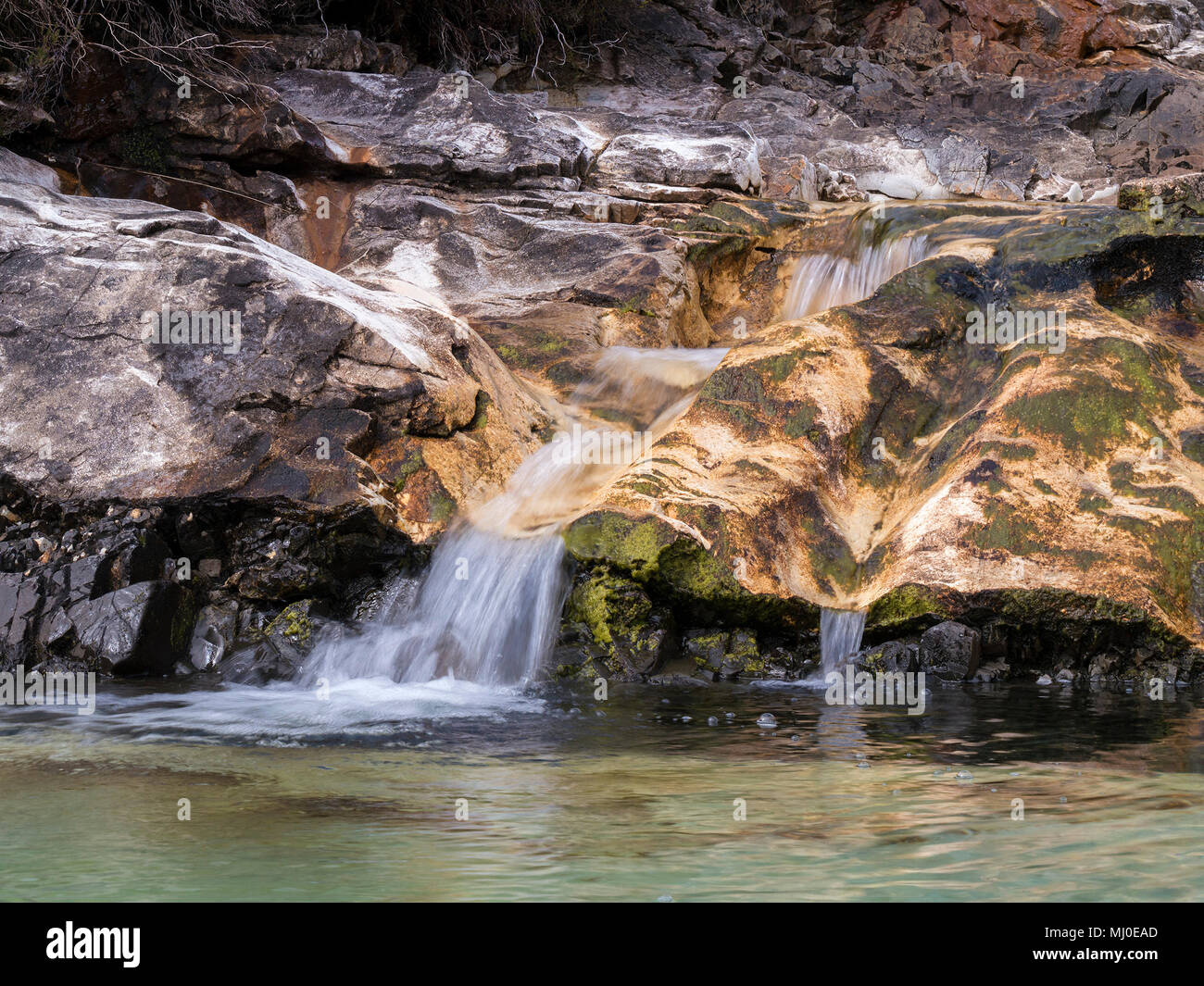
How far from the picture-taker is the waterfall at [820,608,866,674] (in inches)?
258

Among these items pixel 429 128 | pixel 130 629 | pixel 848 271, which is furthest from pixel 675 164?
pixel 130 629

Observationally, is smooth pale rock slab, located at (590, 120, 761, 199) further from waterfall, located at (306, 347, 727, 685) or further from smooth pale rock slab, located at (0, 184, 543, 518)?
waterfall, located at (306, 347, 727, 685)

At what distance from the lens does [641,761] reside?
446cm

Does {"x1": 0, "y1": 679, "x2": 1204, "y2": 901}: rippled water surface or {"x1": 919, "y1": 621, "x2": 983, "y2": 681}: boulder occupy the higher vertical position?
{"x1": 919, "y1": 621, "x2": 983, "y2": 681}: boulder

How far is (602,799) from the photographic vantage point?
3.83 m

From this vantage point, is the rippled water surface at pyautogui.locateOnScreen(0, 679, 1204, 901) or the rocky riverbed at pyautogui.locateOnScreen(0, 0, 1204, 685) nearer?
the rippled water surface at pyautogui.locateOnScreen(0, 679, 1204, 901)

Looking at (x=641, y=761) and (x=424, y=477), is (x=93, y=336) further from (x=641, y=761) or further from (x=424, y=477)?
(x=641, y=761)

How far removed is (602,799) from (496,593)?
10.2ft

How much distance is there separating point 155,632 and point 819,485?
438 cm

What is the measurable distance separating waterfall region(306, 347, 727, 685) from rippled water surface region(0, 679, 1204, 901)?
2.07 feet

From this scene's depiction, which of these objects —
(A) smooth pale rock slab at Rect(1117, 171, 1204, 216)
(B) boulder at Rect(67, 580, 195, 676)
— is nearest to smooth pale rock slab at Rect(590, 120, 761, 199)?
(A) smooth pale rock slab at Rect(1117, 171, 1204, 216)

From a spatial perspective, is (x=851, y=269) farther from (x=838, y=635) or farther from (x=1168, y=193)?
(x=838, y=635)

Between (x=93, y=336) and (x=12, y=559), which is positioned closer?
(x=12, y=559)

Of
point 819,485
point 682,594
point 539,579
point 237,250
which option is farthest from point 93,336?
point 819,485
